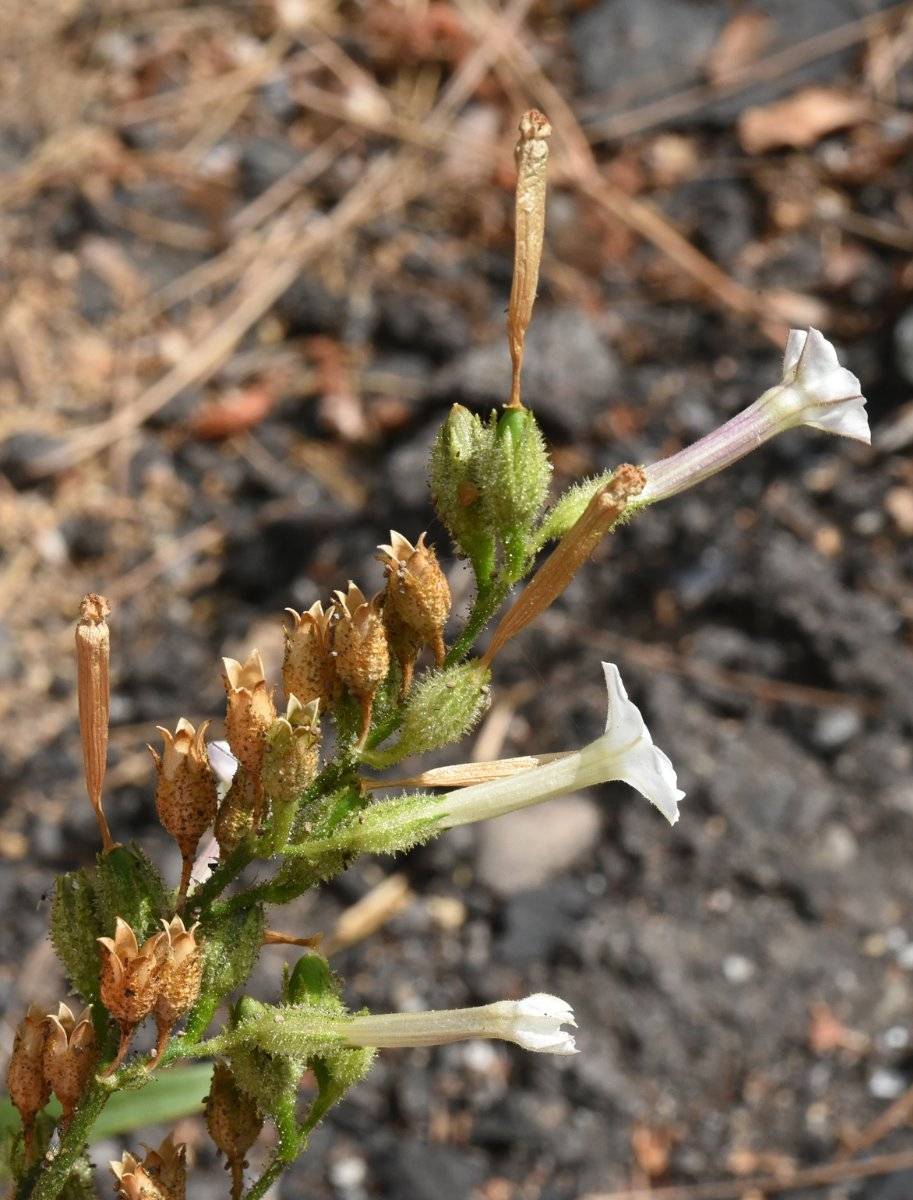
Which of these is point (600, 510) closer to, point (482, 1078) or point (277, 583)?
point (482, 1078)

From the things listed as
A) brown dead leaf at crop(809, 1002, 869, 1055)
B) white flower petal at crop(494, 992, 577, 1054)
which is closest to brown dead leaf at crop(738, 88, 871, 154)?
brown dead leaf at crop(809, 1002, 869, 1055)

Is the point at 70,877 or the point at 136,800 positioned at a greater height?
the point at 136,800

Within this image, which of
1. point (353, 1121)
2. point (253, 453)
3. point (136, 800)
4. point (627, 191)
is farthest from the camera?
point (627, 191)

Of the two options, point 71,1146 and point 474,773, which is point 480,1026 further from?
point 71,1146

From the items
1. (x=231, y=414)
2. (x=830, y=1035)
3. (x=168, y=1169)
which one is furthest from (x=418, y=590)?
(x=231, y=414)

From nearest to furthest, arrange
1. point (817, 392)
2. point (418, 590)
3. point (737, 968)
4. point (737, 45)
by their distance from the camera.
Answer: point (418, 590), point (817, 392), point (737, 968), point (737, 45)

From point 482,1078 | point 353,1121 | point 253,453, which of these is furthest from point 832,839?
point 253,453

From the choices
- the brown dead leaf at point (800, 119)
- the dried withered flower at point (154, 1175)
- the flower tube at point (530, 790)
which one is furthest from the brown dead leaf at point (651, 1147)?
the brown dead leaf at point (800, 119)

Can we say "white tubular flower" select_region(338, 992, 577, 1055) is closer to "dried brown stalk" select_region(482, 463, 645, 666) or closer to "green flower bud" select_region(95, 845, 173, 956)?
"green flower bud" select_region(95, 845, 173, 956)
